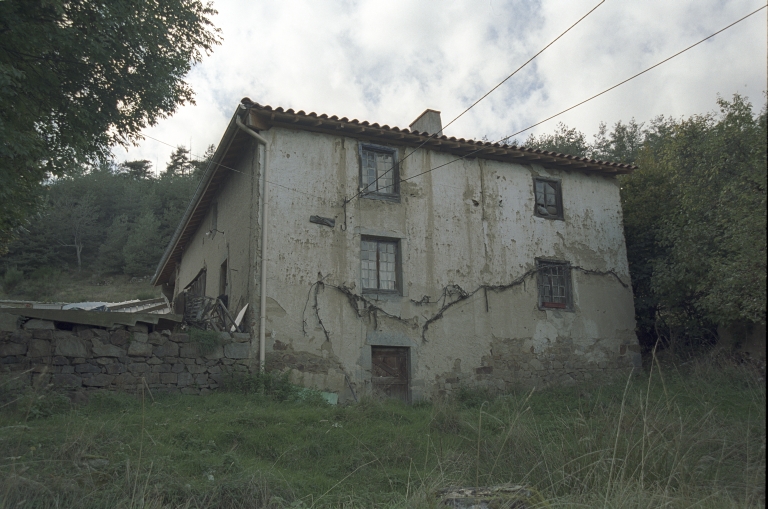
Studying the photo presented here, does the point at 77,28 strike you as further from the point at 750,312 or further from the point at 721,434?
the point at 750,312

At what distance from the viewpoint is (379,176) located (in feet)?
40.9

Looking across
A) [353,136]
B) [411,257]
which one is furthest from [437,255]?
[353,136]

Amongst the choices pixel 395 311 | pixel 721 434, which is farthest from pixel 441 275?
pixel 721 434

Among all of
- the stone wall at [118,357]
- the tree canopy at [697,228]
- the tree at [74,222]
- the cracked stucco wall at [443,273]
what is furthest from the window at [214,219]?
the tree at [74,222]

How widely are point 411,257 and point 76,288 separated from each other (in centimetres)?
3382

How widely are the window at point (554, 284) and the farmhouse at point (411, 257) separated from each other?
4 centimetres

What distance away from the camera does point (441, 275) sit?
40.7ft

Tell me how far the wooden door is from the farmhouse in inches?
1.1

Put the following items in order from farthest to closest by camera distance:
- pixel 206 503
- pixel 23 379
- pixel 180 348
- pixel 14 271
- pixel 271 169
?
pixel 14 271
pixel 271 169
pixel 180 348
pixel 23 379
pixel 206 503

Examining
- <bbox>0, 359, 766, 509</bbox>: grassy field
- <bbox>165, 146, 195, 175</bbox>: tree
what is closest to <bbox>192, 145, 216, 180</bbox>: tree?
<bbox>165, 146, 195, 175</bbox>: tree

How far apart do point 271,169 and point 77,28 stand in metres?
3.90

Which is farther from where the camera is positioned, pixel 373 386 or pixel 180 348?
pixel 373 386

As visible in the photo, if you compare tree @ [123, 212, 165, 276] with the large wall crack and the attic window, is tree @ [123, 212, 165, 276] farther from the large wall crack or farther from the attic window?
the large wall crack

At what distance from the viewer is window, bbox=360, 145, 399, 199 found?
1227 centimetres
